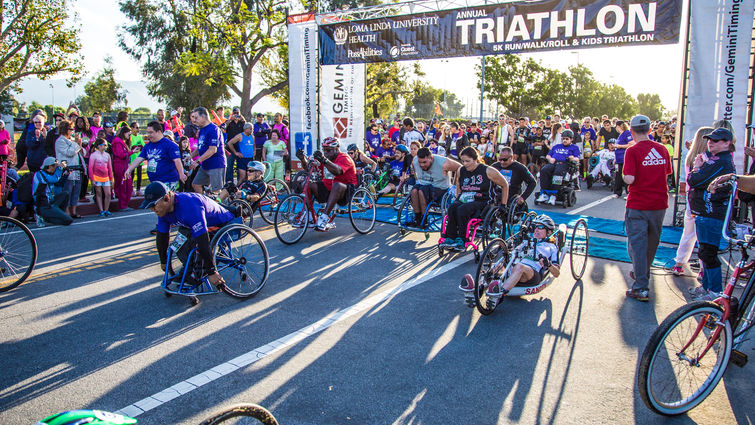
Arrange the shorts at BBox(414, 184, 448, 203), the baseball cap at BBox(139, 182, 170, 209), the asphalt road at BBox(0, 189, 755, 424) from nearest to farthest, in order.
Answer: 1. the asphalt road at BBox(0, 189, 755, 424)
2. the baseball cap at BBox(139, 182, 170, 209)
3. the shorts at BBox(414, 184, 448, 203)

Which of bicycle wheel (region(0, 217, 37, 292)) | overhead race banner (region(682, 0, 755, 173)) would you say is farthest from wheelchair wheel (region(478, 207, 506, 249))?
bicycle wheel (region(0, 217, 37, 292))

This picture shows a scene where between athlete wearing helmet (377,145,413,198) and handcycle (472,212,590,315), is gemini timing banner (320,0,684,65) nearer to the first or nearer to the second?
athlete wearing helmet (377,145,413,198)

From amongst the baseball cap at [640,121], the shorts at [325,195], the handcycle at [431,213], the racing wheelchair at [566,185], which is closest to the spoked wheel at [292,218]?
the shorts at [325,195]

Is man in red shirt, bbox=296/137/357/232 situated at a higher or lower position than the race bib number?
higher

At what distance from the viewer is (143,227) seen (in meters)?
9.75

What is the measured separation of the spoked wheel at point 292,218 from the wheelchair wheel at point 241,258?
2372mm

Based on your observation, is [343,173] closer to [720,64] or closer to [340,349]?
[340,349]

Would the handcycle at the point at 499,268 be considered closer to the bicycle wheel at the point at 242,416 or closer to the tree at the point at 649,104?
the bicycle wheel at the point at 242,416

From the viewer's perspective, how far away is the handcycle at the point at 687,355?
10.9ft

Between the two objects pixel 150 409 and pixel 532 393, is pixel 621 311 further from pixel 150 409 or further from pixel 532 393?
pixel 150 409

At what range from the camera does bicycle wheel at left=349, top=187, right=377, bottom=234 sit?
929 cm

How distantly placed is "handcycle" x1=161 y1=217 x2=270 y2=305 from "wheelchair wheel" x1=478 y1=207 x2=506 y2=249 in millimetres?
3103

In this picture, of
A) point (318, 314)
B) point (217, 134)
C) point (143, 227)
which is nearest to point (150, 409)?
point (318, 314)

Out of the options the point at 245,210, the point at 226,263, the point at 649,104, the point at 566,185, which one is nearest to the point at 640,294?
the point at 226,263
